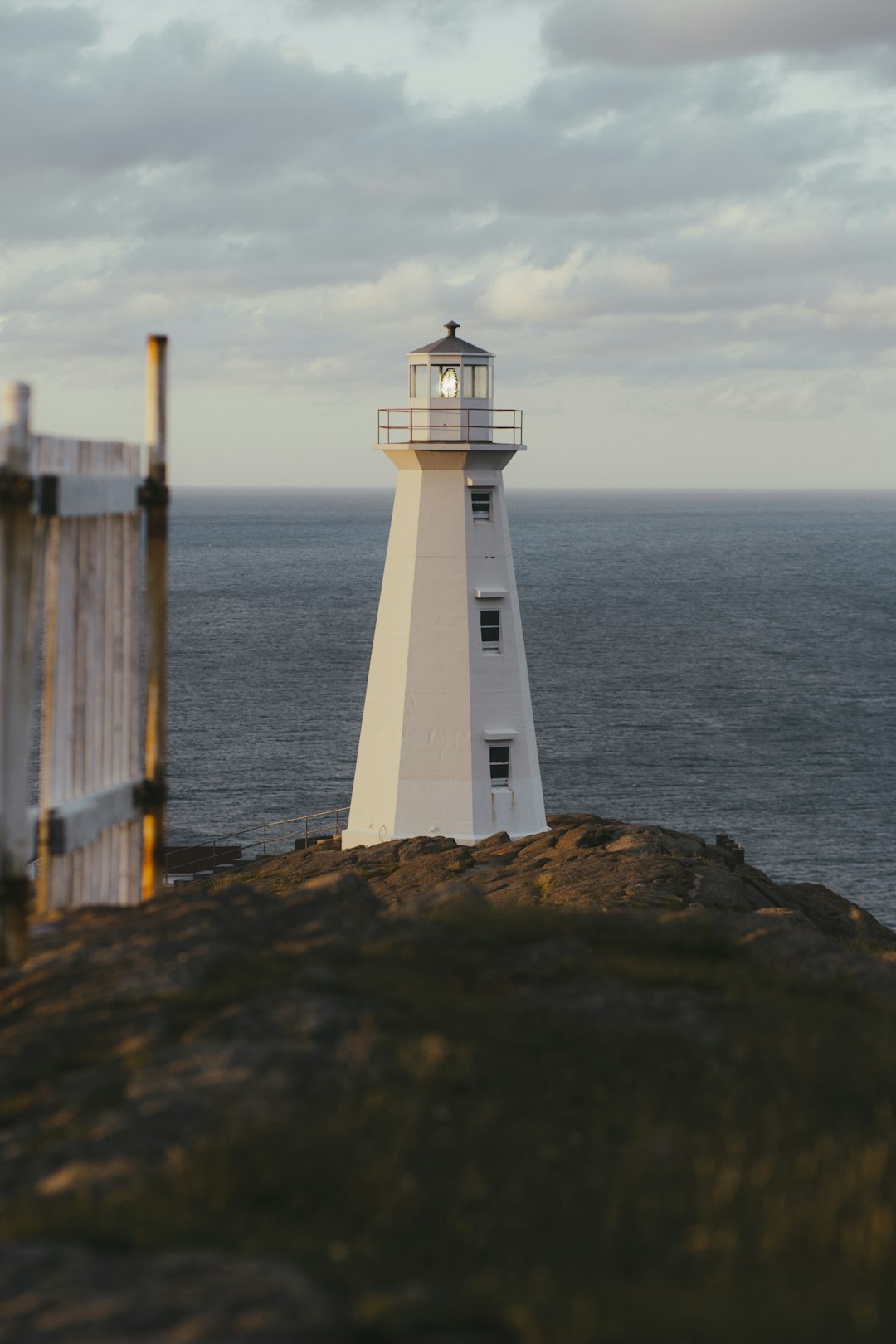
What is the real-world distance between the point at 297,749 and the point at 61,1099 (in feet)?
171

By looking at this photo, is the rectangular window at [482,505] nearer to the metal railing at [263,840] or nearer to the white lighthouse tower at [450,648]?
the white lighthouse tower at [450,648]

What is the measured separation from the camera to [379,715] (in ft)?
92.4

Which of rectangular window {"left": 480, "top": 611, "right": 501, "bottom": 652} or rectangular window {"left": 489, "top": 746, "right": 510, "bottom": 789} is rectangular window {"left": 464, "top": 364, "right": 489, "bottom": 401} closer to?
rectangular window {"left": 480, "top": 611, "right": 501, "bottom": 652}

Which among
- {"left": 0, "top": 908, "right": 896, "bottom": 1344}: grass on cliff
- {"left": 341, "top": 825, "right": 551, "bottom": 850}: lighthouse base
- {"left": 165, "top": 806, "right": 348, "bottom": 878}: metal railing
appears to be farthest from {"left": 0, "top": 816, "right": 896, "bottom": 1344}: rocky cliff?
{"left": 165, "top": 806, "right": 348, "bottom": 878}: metal railing

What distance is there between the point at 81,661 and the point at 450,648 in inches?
722

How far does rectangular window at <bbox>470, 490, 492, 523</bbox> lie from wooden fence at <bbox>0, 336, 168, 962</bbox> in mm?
17510

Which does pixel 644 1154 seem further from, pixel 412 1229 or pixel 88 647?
pixel 88 647

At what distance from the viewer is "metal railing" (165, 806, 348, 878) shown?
1474 inches

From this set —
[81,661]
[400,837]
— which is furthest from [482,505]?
[81,661]

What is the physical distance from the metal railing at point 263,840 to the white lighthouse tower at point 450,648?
17.5 feet

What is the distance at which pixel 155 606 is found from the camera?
415 inches

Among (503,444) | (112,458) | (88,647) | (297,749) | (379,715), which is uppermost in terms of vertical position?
(503,444)

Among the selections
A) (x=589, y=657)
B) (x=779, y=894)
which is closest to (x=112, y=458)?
(x=779, y=894)

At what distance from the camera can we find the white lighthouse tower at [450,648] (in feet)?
90.4
